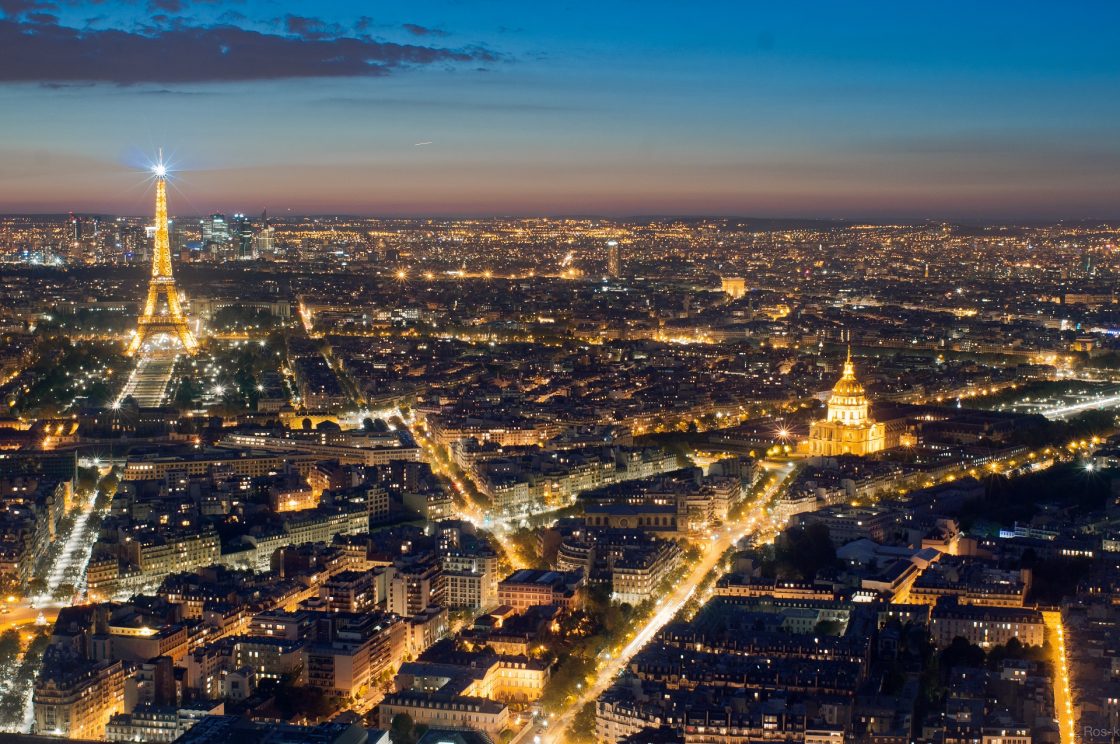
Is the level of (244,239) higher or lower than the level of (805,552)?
higher

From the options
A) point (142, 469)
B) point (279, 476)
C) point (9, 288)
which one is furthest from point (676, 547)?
point (9, 288)

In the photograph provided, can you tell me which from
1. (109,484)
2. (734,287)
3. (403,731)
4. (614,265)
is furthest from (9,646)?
(614,265)

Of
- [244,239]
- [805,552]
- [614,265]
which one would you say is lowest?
[614,265]

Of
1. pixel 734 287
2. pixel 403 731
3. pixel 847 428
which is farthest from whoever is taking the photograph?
pixel 734 287

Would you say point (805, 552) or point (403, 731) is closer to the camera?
point (403, 731)

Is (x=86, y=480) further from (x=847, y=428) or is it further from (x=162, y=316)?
(x=162, y=316)

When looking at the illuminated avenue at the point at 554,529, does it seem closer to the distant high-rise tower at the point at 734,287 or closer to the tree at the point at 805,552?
the tree at the point at 805,552

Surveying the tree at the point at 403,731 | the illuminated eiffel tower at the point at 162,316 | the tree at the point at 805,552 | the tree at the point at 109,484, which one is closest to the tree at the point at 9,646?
the tree at the point at 403,731

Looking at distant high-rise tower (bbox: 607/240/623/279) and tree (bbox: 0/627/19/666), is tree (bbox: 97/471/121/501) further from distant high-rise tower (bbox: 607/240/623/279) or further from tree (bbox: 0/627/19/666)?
distant high-rise tower (bbox: 607/240/623/279)

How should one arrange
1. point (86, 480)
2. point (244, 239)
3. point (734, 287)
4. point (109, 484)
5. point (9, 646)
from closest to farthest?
point (9, 646) < point (109, 484) < point (86, 480) < point (734, 287) < point (244, 239)
